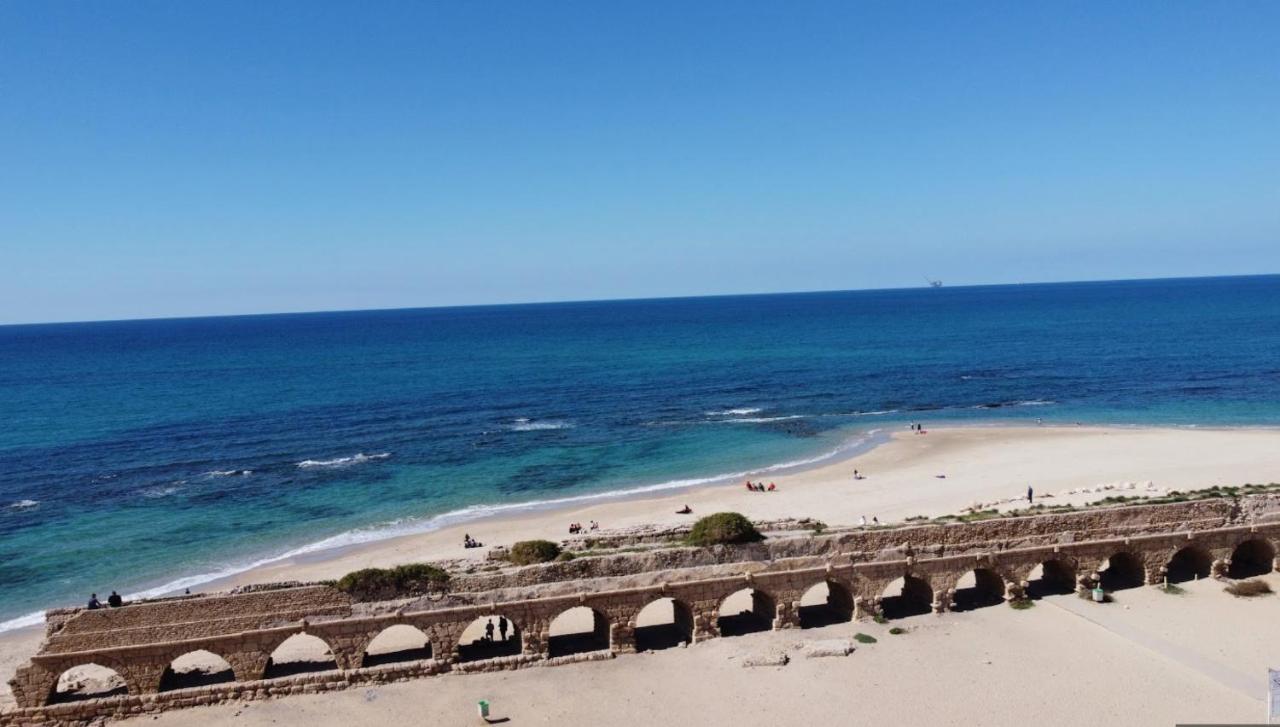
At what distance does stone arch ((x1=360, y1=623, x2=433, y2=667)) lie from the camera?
21.2 metres

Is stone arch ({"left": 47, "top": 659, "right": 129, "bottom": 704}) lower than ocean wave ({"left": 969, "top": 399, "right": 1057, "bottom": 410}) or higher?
lower

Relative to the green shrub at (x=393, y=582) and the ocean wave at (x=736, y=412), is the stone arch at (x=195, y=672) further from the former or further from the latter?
the ocean wave at (x=736, y=412)

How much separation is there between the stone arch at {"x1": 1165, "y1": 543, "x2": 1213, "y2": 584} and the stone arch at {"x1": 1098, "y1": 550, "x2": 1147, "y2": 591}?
0.83 metres

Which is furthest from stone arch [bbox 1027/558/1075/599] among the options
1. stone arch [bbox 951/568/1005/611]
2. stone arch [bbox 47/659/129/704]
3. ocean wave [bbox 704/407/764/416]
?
ocean wave [bbox 704/407/764/416]

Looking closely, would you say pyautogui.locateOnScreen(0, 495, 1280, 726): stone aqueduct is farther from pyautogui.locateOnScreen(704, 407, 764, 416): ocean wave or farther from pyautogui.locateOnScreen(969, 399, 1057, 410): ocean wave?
pyautogui.locateOnScreen(969, 399, 1057, 410): ocean wave

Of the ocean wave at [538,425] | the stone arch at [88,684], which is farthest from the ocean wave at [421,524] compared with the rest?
the ocean wave at [538,425]

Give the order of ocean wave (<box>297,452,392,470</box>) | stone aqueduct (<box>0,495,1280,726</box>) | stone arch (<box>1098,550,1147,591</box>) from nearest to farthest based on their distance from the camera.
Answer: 1. stone aqueduct (<box>0,495,1280,726</box>)
2. stone arch (<box>1098,550,1147,591</box>)
3. ocean wave (<box>297,452,392,470</box>)

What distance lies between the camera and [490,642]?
21.8 meters

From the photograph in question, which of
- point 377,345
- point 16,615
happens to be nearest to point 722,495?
point 16,615

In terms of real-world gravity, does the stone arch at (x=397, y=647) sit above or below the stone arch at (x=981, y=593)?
below

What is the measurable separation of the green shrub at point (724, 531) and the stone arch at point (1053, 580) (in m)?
8.99

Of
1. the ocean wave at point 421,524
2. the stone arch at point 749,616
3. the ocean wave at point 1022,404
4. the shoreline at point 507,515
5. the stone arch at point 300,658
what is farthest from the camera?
the ocean wave at point 1022,404

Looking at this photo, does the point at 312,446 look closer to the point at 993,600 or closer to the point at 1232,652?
the point at 993,600

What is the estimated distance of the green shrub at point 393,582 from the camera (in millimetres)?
19984
